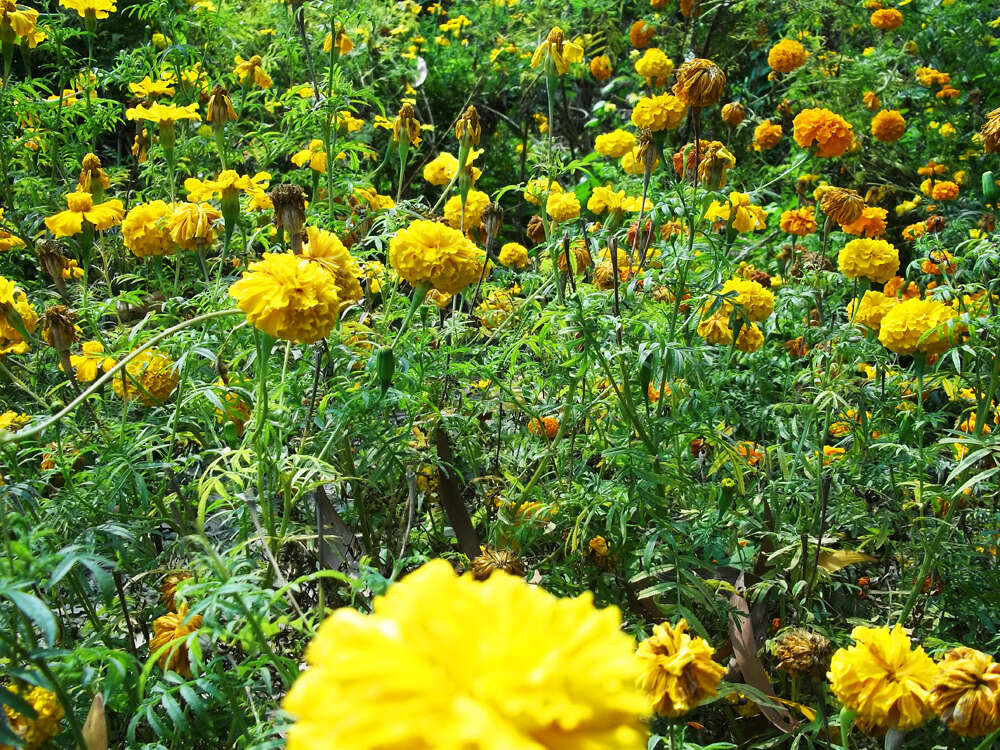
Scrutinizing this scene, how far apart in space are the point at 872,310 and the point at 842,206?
36 centimetres

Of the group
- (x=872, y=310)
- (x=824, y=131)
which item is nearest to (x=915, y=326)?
(x=872, y=310)

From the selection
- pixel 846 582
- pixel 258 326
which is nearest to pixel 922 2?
pixel 846 582

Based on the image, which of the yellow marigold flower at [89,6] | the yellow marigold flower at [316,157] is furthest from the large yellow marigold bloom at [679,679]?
the yellow marigold flower at [89,6]

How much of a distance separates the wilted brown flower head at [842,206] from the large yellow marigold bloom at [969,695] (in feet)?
5.00

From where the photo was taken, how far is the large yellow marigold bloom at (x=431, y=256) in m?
1.56

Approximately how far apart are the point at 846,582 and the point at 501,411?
1013 mm

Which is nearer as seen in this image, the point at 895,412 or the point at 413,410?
the point at 413,410

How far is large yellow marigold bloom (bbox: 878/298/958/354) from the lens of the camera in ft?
6.11

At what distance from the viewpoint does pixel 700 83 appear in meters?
2.06

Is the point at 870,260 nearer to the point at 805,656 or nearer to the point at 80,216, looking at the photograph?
the point at 805,656

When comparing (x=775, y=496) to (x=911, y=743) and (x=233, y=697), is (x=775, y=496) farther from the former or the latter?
(x=233, y=697)

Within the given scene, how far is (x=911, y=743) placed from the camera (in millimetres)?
1735

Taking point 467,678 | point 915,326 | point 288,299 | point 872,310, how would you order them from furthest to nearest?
point 872,310 → point 915,326 → point 288,299 → point 467,678

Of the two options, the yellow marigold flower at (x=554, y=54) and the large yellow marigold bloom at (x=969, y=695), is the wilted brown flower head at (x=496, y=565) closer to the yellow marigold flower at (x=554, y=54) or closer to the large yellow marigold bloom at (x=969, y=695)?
the large yellow marigold bloom at (x=969, y=695)
